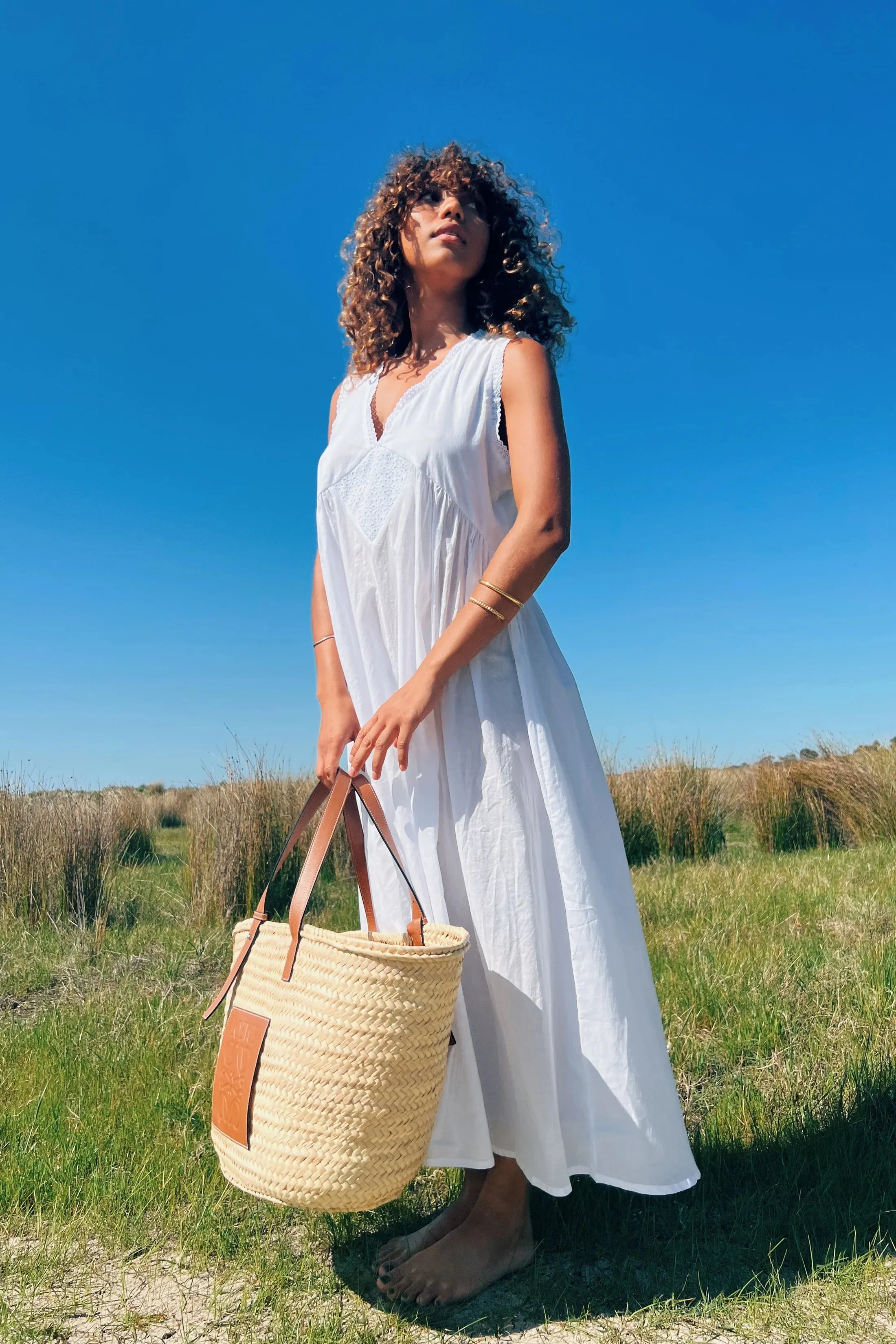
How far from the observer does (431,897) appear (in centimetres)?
184

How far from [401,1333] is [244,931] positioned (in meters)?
0.79

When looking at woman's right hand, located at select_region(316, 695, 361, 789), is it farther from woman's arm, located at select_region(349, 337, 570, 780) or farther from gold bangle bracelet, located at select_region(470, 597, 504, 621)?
gold bangle bracelet, located at select_region(470, 597, 504, 621)

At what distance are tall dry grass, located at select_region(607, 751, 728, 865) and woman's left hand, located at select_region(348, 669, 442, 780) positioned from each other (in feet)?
24.1

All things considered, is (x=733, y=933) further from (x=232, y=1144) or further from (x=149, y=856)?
(x=149, y=856)

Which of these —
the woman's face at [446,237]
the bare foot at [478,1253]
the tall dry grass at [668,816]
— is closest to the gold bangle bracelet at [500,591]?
the woman's face at [446,237]

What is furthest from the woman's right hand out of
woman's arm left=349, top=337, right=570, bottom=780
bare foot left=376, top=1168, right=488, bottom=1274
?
bare foot left=376, top=1168, right=488, bottom=1274

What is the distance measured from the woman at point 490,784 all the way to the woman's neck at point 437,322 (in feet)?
0.21

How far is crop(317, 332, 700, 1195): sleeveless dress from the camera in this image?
1.77 meters

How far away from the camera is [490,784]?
71.3 inches

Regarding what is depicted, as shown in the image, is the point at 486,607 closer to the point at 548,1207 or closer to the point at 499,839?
the point at 499,839

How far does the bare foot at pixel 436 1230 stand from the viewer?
6.15ft

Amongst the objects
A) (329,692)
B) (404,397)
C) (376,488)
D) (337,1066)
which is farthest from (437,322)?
(337,1066)

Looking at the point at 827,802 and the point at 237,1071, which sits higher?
the point at 827,802

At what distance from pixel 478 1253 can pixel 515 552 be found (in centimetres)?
141
